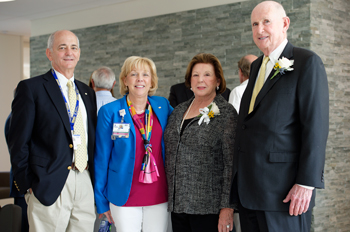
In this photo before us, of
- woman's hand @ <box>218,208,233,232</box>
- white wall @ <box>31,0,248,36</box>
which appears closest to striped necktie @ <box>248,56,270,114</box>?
woman's hand @ <box>218,208,233,232</box>

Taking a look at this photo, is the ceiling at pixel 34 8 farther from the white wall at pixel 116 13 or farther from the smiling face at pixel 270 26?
the smiling face at pixel 270 26

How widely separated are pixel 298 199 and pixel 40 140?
1753 mm

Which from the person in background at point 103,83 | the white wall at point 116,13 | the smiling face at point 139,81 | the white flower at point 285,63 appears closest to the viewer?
the white flower at point 285,63

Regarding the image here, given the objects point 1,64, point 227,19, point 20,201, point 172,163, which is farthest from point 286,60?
point 1,64

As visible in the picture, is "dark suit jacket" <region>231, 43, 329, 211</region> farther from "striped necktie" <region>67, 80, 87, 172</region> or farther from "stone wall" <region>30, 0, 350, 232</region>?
"stone wall" <region>30, 0, 350, 232</region>

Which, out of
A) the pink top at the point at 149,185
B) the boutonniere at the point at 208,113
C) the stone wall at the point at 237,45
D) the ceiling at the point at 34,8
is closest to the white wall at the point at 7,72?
the ceiling at the point at 34,8

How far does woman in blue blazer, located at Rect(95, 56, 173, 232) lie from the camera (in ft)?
8.71

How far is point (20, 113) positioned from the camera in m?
2.49

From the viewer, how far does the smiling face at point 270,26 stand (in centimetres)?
225

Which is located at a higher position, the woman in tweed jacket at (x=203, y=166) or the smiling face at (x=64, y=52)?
the smiling face at (x=64, y=52)

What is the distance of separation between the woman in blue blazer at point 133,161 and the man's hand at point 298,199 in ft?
3.28

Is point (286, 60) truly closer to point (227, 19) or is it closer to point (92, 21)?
point (227, 19)

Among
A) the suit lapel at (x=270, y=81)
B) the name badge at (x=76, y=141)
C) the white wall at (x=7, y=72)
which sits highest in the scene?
the white wall at (x=7, y=72)

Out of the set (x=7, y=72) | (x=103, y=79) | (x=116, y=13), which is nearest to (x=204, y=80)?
(x=103, y=79)
